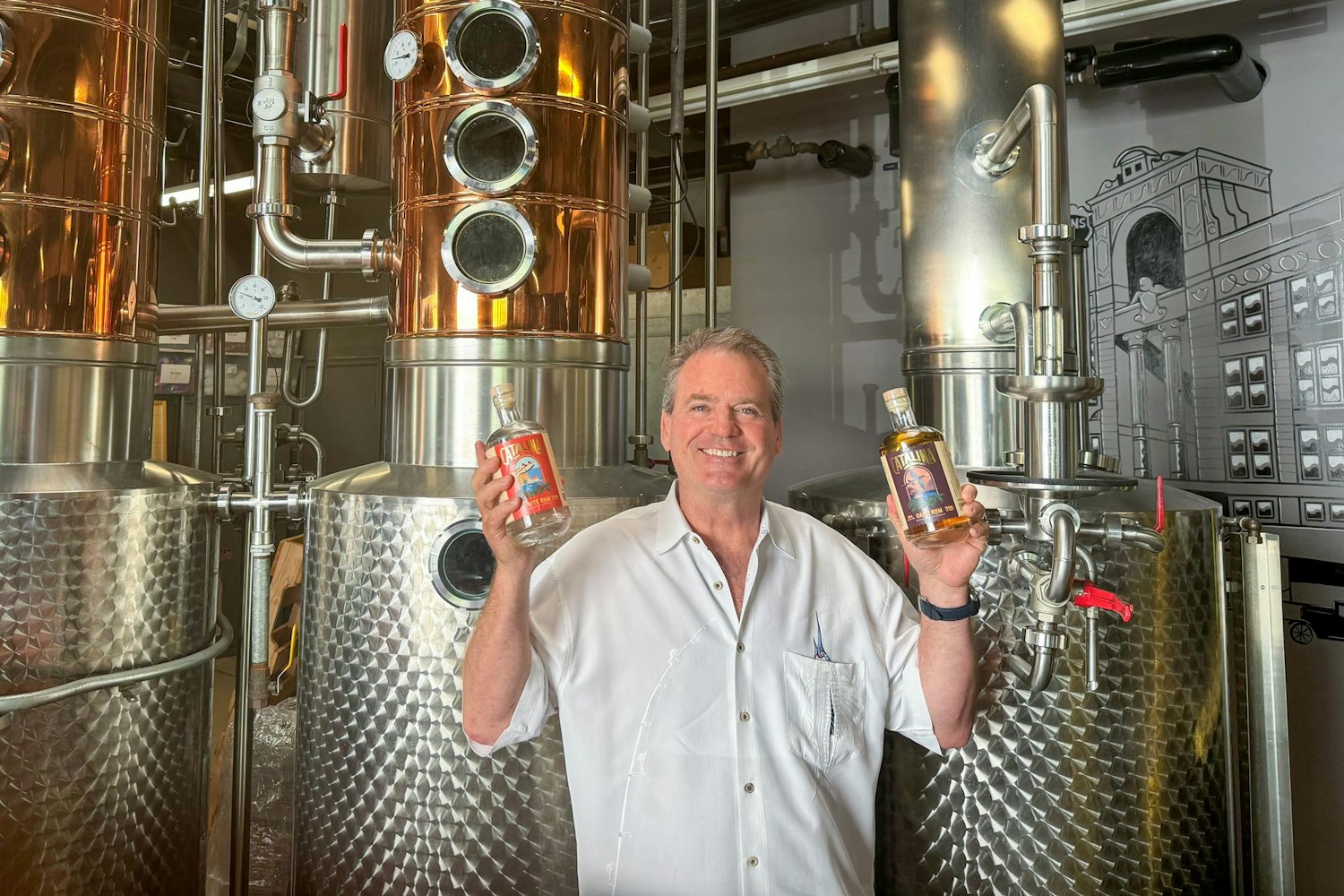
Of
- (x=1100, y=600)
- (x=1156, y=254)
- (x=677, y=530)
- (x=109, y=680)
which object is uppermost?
(x=1156, y=254)

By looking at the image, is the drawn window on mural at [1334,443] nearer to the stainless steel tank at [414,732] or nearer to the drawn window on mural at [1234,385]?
the drawn window on mural at [1234,385]

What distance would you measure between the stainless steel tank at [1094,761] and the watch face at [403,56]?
148cm

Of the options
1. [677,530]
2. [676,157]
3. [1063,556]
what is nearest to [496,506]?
[677,530]

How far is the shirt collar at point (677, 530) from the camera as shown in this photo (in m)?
1.56

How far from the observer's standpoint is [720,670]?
1.48 meters

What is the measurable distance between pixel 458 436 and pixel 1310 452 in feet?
7.74

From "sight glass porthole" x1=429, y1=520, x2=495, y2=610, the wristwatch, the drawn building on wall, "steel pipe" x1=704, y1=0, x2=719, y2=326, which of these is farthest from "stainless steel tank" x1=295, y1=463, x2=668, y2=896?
the drawn building on wall

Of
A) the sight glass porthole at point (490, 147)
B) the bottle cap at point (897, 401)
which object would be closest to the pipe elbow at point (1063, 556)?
the bottle cap at point (897, 401)

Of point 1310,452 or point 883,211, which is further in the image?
point 883,211

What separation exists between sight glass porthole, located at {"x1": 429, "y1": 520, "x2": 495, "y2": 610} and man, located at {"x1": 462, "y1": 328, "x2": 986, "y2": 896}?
1.15 feet

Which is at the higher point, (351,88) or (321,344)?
(351,88)

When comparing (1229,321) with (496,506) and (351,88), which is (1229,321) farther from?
(351,88)

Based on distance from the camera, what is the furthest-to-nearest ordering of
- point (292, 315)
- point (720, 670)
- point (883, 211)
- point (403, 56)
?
point (883, 211), point (292, 315), point (403, 56), point (720, 670)

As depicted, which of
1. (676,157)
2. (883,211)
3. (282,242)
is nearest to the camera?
(282,242)
